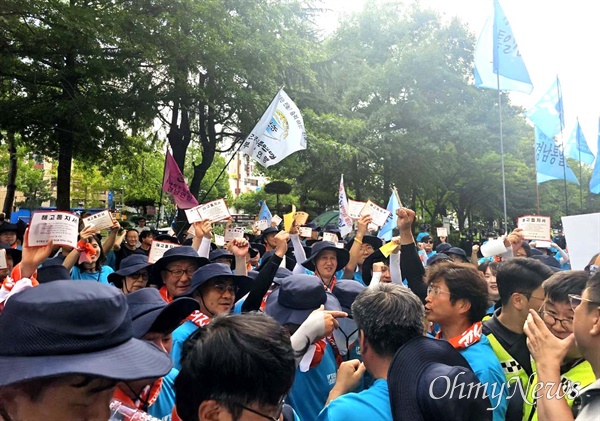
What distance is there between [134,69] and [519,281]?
378 inches

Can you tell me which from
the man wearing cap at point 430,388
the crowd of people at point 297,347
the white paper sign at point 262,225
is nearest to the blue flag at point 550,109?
the white paper sign at point 262,225

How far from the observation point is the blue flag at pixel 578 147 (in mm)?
16172

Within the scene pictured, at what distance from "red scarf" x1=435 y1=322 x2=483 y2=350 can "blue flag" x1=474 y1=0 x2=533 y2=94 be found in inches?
344

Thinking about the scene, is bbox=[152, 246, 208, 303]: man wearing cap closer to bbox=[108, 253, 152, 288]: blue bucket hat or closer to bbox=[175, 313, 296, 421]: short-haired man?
bbox=[108, 253, 152, 288]: blue bucket hat

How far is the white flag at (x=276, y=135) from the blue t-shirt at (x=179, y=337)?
5.72 meters

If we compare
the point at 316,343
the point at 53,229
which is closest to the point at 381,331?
the point at 316,343

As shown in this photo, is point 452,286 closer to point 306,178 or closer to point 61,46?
point 61,46

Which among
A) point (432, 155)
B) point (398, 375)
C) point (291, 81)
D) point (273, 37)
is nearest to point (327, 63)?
point (291, 81)

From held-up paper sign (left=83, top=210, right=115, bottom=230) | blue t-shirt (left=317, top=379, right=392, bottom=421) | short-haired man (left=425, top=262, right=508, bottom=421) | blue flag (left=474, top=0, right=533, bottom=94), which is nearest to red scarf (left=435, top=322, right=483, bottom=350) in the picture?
short-haired man (left=425, top=262, right=508, bottom=421)

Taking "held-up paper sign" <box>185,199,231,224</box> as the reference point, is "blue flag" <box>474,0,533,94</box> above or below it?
above

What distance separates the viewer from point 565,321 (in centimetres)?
284

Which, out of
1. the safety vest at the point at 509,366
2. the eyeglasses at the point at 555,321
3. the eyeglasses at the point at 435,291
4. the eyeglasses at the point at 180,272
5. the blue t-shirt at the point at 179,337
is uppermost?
the eyeglasses at the point at 435,291

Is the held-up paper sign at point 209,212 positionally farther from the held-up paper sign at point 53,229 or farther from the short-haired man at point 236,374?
the short-haired man at point 236,374

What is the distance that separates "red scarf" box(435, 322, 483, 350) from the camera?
2.96 metres
